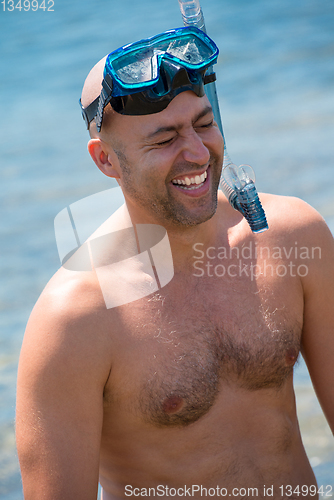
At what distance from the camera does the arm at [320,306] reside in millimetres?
1755

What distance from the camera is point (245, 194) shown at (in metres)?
1.62

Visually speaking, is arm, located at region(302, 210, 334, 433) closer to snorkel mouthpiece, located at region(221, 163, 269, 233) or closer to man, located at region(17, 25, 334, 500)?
man, located at region(17, 25, 334, 500)

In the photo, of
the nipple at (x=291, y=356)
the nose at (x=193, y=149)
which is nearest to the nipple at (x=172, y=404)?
the nipple at (x=291, y=356)

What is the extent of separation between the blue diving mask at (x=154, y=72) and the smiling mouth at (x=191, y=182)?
18 centimetres

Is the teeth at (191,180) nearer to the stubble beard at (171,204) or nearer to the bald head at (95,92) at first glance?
the stubble beard at (171,204)

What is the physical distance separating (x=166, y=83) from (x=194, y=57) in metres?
0.13

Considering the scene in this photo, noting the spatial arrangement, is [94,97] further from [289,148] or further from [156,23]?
[156,23]

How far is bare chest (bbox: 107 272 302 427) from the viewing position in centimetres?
159

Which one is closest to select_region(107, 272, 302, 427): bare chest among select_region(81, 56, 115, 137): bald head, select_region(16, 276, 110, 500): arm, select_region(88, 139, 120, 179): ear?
select_region(16, 276, 110, 500): arm

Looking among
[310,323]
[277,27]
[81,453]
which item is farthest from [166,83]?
[277,27]

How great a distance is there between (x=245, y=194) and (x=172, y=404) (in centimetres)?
56

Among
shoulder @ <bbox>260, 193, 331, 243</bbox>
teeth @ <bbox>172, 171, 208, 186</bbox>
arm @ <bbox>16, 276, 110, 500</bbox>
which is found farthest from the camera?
shoulder @ <bbox>260, 193, 331, 243</bbox>

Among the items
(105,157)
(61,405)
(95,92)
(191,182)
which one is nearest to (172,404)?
(61,405)

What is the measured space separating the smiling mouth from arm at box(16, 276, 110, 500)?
40 cm
